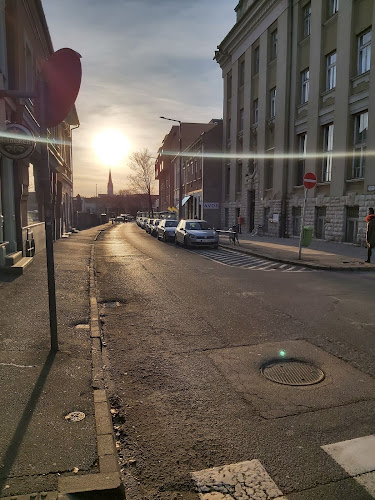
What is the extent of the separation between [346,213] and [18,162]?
615 inches

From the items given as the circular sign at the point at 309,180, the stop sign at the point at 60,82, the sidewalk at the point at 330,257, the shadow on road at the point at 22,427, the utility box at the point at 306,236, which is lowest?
the sidewalk at the point at 330,257

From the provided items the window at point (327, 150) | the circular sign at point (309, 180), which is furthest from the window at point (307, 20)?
the circular sign at point (309, 180)

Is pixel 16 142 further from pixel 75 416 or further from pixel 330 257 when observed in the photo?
pixel 330 257

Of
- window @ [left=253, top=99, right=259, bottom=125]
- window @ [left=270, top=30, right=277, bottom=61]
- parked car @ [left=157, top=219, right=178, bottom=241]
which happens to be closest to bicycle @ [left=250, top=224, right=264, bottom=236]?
parked car @ [left=157, top=219, right=178, bottom=241]

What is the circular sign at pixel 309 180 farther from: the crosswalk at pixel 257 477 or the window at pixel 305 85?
the window at pixel 305 85

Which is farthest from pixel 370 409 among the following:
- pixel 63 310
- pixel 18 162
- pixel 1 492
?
pixel 18 162

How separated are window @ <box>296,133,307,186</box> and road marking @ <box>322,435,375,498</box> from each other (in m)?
22.6

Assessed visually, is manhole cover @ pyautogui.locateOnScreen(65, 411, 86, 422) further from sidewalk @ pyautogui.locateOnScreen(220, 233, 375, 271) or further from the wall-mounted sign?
the wall-mounted sign

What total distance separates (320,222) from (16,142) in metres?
19.3

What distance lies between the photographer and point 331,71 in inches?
832

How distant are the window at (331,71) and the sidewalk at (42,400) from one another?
20061mm

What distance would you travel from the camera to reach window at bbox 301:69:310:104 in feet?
77.0

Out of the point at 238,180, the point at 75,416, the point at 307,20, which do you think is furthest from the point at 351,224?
the point at 75,416

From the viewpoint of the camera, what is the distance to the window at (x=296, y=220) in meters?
24.5
